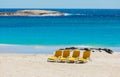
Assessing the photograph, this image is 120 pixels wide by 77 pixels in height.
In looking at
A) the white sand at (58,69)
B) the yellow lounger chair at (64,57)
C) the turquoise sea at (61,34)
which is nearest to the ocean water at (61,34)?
the turquoise sea at (61,34)

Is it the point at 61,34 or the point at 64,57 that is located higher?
the point at 61,34

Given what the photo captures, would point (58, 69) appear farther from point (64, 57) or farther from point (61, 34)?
point (61, 34)

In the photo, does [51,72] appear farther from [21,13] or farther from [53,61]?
[21,13]

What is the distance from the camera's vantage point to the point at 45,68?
14445mm

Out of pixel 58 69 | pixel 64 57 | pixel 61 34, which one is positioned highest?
pixel 61 34

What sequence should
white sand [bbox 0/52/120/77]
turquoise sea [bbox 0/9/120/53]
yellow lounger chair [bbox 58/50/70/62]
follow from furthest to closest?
turquoise sea [bbox 0/9/120/53] → yellow lounger chair [bbox 58/50/70/62] → white sand [bbox 0/52/120/77]

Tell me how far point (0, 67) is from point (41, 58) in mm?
3880

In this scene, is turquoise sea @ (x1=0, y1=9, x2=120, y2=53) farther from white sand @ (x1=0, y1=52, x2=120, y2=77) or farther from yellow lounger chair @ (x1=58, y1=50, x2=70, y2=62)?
white sand @ (x1=0, y1=52, x2=120, y2=77)

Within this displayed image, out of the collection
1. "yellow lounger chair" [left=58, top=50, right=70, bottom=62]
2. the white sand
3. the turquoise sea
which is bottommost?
Answer: the white sand

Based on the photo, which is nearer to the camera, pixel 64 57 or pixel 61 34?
pixel 64 57

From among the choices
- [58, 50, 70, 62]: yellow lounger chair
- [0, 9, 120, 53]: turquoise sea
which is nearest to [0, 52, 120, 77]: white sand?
[58, 50, 70, 62]: yellow lounger chair

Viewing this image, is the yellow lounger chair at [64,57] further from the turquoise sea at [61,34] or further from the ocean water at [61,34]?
the ocean water at [61,34]

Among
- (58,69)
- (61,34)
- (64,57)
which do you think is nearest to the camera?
(58,69)

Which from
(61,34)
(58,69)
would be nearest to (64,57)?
(58,69)
